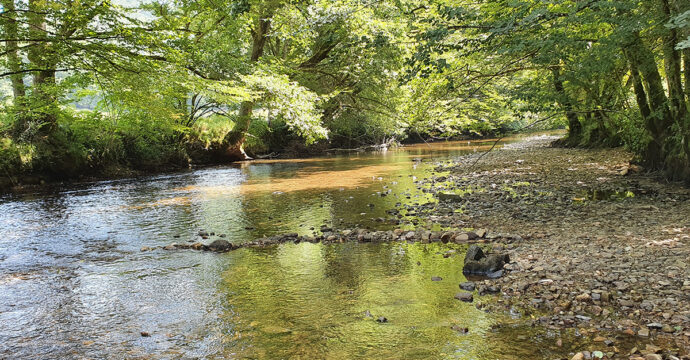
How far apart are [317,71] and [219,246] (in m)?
15.4

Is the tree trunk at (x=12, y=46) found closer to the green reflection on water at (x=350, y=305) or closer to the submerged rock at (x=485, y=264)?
the green reflection on water at (x=350, y=305)

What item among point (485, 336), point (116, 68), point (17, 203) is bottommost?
point (485, 336)

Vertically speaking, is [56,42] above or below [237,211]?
above

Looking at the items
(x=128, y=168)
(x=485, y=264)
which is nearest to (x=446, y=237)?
(x=485, y=264)

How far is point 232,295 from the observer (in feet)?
16.5

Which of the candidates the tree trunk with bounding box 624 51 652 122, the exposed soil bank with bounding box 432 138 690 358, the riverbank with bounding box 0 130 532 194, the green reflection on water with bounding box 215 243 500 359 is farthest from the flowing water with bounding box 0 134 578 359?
the tree trunk with bounding box 624 51 652 122

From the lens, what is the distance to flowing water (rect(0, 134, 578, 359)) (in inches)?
148

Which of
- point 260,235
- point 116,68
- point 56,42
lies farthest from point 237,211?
point 56,42

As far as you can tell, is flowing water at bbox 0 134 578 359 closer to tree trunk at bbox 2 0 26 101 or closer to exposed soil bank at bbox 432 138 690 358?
exposed soil bank at bbox 432 138 690 358

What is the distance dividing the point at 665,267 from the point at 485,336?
265cm

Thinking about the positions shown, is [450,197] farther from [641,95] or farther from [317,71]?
[317,71]

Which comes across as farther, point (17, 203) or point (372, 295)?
point (17, 203)

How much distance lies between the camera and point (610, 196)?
9.37m

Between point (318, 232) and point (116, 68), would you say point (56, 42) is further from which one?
point (318, 232)
